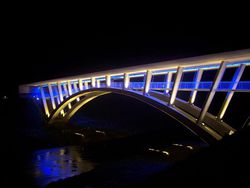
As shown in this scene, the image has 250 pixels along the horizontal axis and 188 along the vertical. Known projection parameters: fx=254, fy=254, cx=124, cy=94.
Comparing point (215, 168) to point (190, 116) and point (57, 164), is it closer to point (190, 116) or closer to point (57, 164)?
point (190, 116)

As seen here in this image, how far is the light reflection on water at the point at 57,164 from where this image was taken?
13133mm

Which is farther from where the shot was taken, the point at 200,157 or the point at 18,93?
the point at 18,93

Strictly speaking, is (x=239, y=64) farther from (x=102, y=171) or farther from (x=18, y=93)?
(x=18, y=93)

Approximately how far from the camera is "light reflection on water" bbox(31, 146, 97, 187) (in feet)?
43.1

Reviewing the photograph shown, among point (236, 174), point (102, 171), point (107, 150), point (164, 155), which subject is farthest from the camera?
point (107, 150)

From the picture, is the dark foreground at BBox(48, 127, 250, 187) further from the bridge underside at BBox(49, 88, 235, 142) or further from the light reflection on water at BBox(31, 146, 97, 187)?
the light reflection on water at BBox(31, 146, 97, 187)

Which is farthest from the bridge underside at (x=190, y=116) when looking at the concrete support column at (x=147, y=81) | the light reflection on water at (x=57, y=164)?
the light reflection on water at (x=57, y=164)

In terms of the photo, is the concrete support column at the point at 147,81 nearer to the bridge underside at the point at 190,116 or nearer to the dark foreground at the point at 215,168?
the bridge underside at the point at 190,116

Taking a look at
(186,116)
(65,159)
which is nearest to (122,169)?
(186,116)

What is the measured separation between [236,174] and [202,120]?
27.1 feet

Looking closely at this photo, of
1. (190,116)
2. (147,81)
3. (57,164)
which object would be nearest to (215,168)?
(190,116)

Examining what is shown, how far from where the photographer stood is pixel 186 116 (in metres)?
12.8

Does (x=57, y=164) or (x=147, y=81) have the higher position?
(x=147, y=81)

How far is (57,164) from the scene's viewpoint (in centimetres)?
1562
